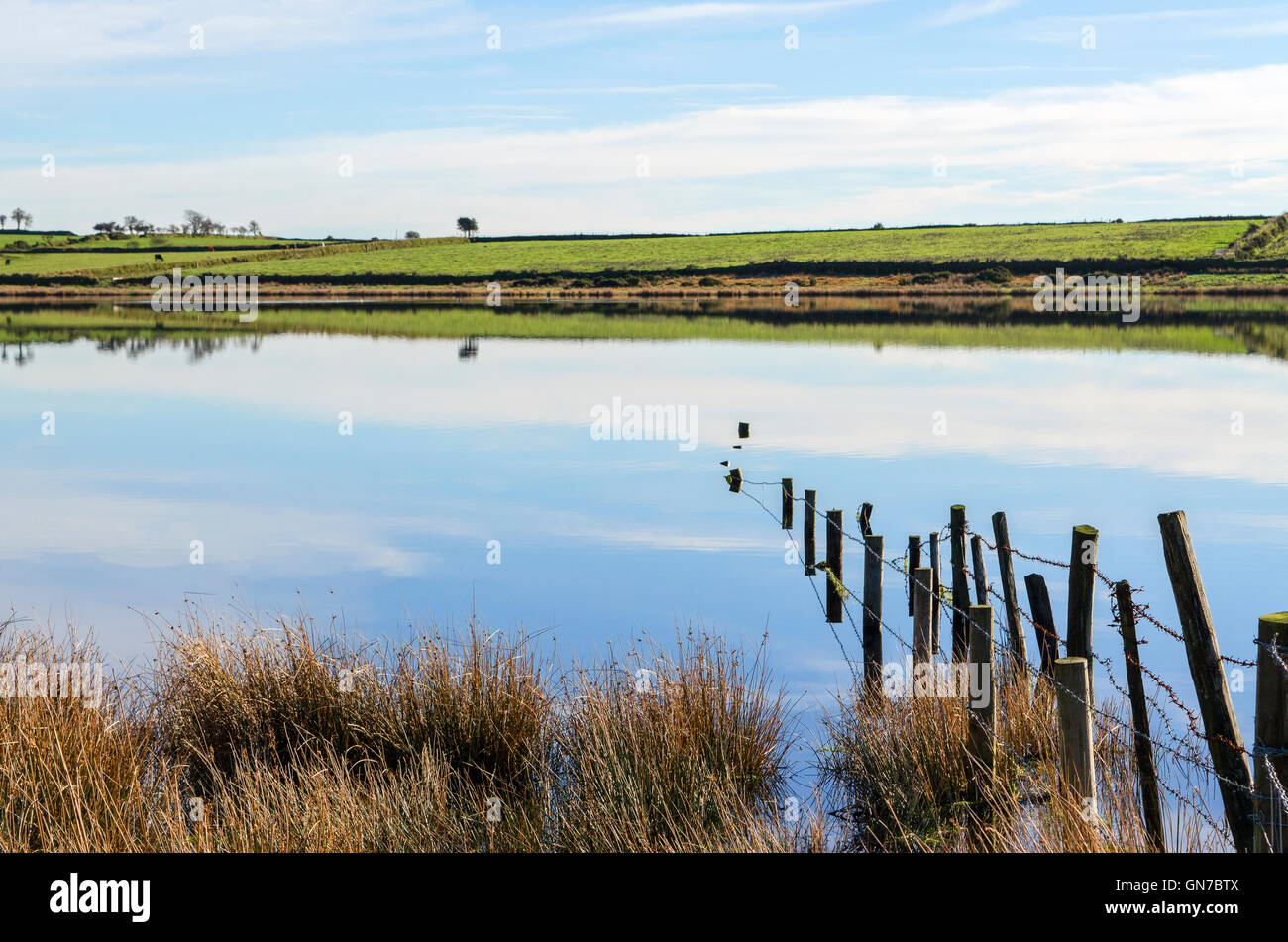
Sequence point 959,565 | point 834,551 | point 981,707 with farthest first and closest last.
Answer: point 834,551, point 959,565, point 981,707

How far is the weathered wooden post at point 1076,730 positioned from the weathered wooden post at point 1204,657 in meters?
0.45

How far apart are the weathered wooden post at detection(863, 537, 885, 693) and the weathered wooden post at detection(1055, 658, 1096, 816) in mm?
4302

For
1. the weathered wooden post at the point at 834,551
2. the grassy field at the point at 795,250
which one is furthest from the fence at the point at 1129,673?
the grassy field at the point at 795,250

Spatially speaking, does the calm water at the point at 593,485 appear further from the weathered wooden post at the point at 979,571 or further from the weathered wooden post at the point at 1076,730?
the weathered wooden post at the point at 1076,730

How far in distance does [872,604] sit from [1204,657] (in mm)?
5017

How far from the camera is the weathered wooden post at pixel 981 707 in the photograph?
21.2ft

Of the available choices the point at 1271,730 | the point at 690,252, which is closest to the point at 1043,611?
the point at 1271,730

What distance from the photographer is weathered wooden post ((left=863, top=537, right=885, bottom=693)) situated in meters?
9.86

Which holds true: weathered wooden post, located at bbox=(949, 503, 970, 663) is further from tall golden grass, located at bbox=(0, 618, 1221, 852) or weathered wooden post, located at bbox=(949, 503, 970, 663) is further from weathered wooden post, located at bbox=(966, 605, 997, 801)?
weathered wooden post, located at bbox=(966, 605, 997, 801)

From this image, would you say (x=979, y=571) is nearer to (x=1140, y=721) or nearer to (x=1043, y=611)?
(x=1043, y=611)

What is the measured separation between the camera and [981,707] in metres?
6.74

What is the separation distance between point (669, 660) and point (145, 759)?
10.7ft

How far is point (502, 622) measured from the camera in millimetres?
13812

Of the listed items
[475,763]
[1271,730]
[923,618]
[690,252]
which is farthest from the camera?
[690,252]
